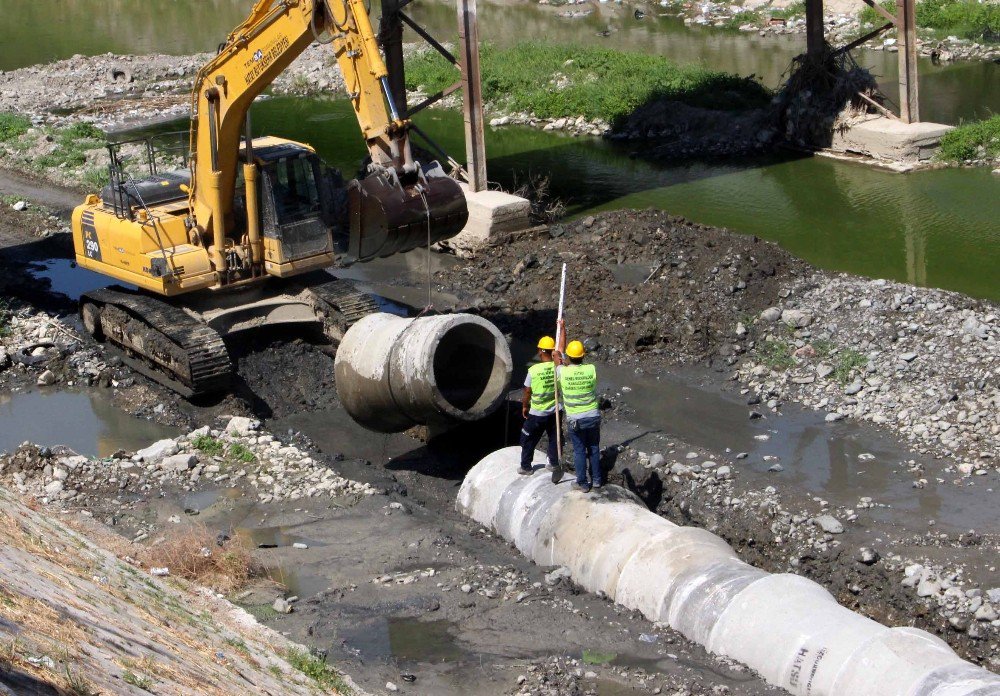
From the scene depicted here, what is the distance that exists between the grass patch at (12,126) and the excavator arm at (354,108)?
49.9 ft

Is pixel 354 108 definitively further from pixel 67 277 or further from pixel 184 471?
pixel 67 277

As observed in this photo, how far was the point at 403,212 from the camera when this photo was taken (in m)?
13.6

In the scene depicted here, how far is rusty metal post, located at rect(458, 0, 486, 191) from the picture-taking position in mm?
19078

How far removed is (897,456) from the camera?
12.2 m

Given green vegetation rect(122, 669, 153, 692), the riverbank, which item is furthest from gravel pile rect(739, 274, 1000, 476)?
the riverbank

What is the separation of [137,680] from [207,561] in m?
3.42

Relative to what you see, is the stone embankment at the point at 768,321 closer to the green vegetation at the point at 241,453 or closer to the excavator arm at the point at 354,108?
the excavator arm at the point at 354,108

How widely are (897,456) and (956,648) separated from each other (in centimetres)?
317

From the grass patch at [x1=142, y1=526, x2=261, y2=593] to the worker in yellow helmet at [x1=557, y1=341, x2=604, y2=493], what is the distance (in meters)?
2.91

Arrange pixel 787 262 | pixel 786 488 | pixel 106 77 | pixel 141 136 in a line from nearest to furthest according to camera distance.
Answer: pixel 786 488 → pixel 787 262 → pixel 141 136 → pixel 106 77

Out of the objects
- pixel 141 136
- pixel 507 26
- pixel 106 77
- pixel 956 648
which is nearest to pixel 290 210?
pixel 956 648

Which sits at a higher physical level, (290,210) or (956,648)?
(290,210)

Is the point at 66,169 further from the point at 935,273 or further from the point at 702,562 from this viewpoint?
the point at 702,562

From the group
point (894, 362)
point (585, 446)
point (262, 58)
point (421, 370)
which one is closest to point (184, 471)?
point (421, 370)
